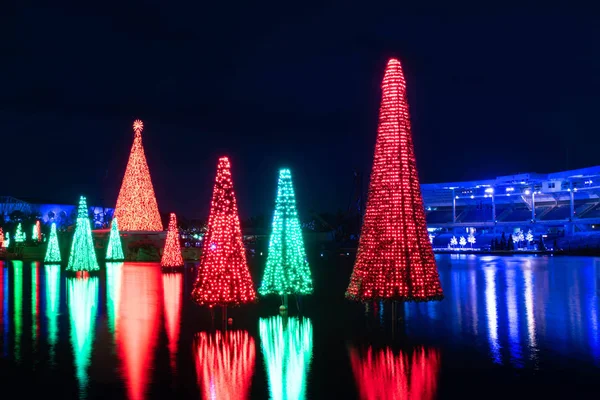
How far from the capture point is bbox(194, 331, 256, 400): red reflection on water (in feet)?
25.1

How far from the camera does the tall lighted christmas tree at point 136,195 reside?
41219 mm

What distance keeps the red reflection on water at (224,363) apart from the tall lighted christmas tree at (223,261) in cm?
77

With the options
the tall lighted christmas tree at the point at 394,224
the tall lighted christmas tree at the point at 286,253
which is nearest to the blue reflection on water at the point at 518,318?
the tall lighted christmas tree at the point at 394,224

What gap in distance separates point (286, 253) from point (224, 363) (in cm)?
476

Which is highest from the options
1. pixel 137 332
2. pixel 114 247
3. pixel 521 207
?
pixel 521 207

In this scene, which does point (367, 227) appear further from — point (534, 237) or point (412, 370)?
point (534, 237)

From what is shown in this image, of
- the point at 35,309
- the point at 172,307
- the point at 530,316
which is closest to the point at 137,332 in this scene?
the point at 172,307

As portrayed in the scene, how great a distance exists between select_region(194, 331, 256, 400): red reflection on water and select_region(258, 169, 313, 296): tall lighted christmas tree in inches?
88.9

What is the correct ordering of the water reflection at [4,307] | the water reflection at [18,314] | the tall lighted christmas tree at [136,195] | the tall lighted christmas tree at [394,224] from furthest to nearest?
the tall lighted christmas tree at [136,195] < the tall lighted christmas tree at [394,224] < the water reflection at [4,307] < the water reflection at [18,314]

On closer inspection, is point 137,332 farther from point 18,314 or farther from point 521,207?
point 521,207

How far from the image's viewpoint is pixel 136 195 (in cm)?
4169

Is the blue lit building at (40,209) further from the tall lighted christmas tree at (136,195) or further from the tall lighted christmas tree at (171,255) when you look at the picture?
the tall lighted christmas tree at (171,255)

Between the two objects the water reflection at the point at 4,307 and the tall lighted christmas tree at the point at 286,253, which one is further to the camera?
the tall lighted christmas tree at the point at 286,253

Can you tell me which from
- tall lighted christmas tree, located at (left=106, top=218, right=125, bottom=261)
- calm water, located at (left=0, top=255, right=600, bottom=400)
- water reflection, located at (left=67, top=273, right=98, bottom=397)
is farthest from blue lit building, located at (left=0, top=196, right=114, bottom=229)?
calm water, located at (left=0, top=255, right=600, bottom=400)
